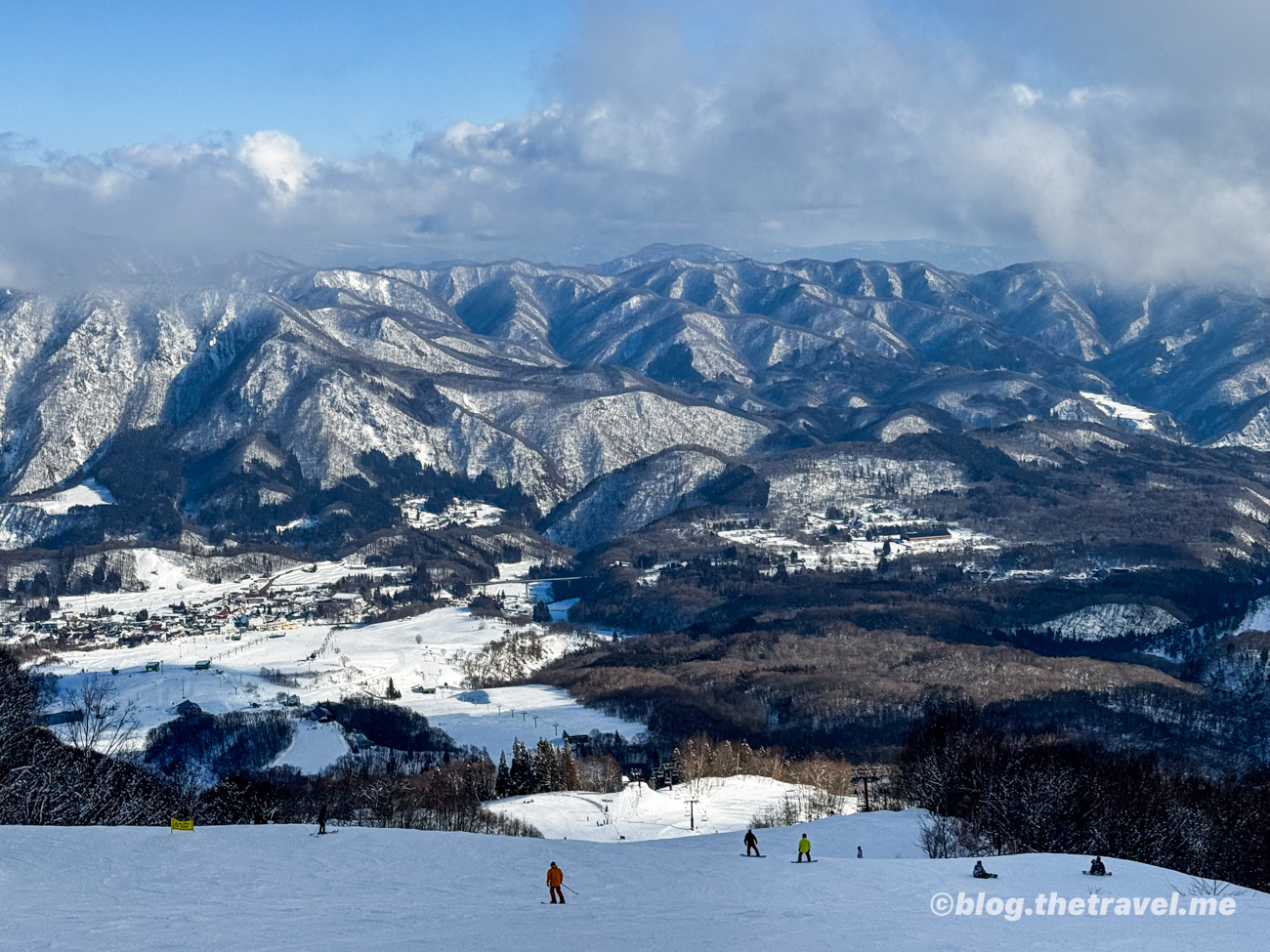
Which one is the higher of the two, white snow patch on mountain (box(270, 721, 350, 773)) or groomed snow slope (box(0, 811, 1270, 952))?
white snow patch on mountain (box(270, 721, 350, 773))

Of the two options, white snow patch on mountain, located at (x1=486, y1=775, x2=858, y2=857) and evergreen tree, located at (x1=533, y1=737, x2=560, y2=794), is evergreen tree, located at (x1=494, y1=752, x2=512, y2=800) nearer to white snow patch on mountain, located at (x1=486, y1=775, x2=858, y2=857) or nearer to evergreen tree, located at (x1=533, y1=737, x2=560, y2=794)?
evergreen tree, located at (x1=533, y1=737, x2=560, y2=794)

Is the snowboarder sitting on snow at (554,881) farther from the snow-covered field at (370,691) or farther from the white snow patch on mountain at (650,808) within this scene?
the snow-covered field at (370,691)

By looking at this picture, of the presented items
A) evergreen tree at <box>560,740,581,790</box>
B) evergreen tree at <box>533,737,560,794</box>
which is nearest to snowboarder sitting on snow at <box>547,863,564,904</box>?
evergreen tree at <box>533,737,560,794</box>

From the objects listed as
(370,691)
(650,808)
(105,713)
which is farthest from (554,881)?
(370,691)

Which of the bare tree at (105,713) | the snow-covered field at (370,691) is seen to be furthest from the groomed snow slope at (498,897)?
the snow-covered field at (370,691)

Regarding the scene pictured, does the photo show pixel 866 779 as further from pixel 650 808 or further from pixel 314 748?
pixel 314 748

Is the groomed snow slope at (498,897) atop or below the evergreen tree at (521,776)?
below

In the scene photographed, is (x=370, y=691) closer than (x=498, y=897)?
No
